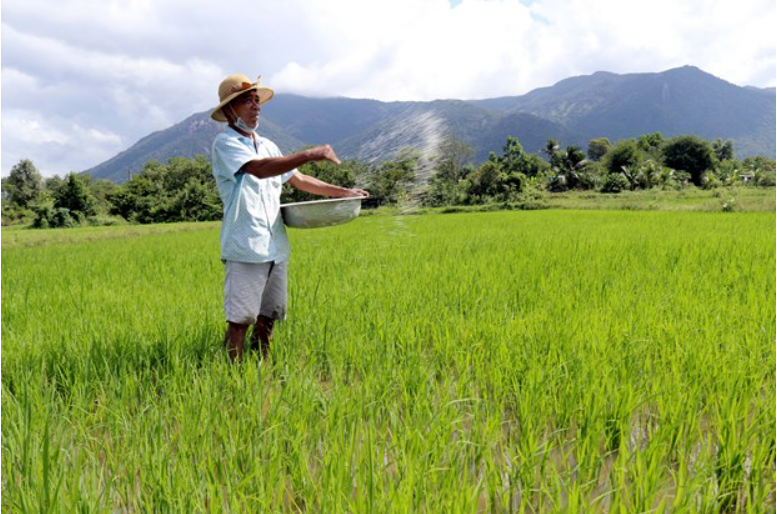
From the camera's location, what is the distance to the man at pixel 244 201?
1.97 m

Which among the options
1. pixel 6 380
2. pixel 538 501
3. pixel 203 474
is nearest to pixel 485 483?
pixel 538 501

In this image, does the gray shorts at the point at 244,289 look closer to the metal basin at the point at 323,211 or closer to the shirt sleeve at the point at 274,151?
the metal basin at the point at 323,211

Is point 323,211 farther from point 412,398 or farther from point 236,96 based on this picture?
point 412,398

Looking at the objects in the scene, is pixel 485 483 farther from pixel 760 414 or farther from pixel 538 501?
pixel 760 414

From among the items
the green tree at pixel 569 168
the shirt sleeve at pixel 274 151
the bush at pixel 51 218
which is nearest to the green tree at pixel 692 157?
the green tree at pixel 569 168

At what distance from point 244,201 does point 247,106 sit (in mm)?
422

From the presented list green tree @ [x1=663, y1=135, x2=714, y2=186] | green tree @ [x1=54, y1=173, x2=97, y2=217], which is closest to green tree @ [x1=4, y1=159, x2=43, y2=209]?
green tree @ [x1=54, y1=173, x2=97, y2=217]

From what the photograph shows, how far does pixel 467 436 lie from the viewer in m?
1.64

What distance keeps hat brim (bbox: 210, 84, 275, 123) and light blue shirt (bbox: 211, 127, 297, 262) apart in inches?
3.5

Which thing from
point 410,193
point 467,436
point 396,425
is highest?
point 410,193

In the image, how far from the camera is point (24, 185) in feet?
130

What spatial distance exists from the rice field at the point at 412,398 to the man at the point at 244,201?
27 centimetres

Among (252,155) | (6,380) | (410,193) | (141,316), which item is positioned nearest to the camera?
(252,155)

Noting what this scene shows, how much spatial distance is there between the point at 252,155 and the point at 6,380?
5.16 ft
